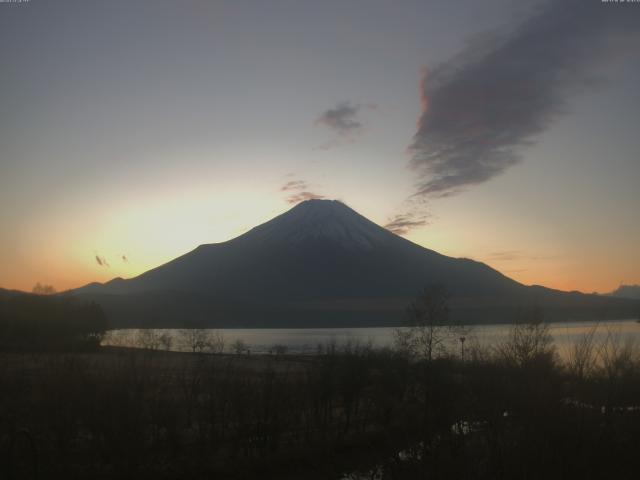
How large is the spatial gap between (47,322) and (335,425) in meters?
49.4

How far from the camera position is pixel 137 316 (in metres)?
151

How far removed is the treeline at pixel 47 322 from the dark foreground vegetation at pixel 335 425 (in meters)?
38.6

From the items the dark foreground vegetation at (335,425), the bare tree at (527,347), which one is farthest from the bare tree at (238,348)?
the dark foreground vegetation at (335,425)

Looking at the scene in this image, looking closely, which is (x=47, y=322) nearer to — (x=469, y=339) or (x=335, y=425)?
(x=469, y=339)

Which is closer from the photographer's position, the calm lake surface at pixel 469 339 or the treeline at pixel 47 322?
the calm lake surface at pixel 469 339

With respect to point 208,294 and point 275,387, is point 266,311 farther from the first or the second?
point 275,387

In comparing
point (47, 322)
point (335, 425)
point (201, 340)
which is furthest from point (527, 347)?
point (201, 340)

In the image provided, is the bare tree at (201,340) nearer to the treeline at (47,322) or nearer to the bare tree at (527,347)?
the treeline at (47,322)

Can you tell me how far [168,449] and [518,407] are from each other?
1002 cm

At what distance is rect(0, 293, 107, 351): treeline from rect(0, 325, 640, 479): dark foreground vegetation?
3859 cm

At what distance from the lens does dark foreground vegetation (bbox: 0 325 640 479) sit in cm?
827

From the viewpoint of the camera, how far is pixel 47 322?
2376 inches

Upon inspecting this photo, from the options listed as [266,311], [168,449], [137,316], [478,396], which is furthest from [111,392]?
[266,311]

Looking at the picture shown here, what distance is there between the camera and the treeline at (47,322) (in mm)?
55872
